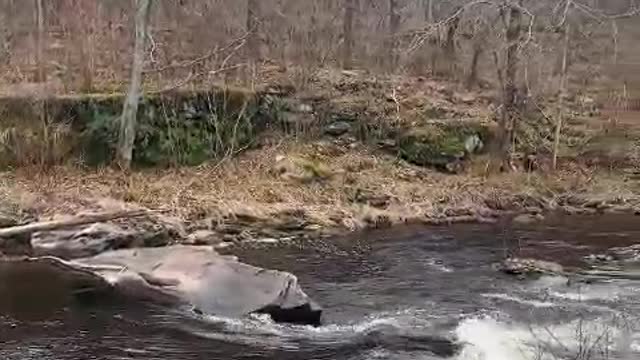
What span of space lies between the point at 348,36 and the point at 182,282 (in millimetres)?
15640

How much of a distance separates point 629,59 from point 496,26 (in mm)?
13945

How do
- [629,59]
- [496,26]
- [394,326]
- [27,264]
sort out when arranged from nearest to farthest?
[394,326], [27,264], [496,26], [629,59]

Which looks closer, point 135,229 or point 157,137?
point 135,229

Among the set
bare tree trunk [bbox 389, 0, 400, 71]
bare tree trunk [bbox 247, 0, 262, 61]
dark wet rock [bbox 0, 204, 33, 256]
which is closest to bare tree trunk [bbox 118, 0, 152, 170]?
bare tree trunk [bbox 247, 0, 262, 61]

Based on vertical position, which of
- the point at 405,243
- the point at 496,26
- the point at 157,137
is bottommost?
the point at 405,243

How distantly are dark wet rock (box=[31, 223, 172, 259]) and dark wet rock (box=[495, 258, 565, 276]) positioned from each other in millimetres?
6009

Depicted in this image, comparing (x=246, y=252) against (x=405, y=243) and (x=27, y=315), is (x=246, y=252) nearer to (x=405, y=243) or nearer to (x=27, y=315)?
(x=405, y=243)

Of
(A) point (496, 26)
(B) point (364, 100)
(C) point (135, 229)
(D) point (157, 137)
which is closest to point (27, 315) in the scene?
(C) point (135, 229)

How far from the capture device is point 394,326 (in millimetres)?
11203

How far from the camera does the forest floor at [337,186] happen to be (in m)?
17.6

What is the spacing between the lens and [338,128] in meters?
22.9

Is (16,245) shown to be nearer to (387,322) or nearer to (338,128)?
(387,322)

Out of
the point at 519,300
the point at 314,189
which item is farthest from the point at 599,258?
the point at 314,189

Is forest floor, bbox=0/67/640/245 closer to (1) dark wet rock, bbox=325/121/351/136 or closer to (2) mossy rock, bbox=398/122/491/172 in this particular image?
(1) dark wet rock, bbox=325/121/351/136
